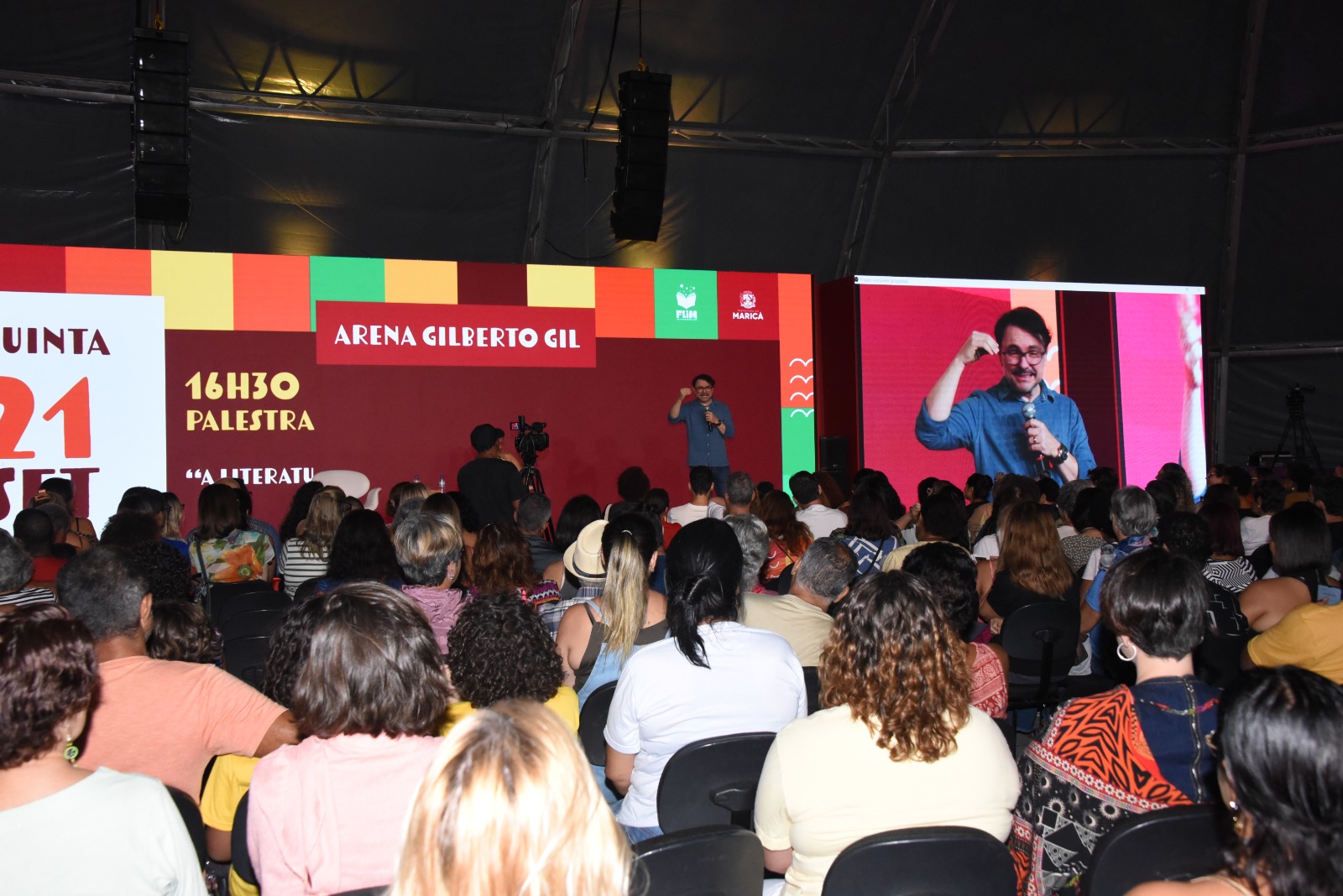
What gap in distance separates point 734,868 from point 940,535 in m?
3.24

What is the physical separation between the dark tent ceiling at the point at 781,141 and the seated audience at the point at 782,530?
616 cm

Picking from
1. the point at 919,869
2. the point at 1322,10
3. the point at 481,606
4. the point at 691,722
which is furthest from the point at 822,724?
the point at 1322,10

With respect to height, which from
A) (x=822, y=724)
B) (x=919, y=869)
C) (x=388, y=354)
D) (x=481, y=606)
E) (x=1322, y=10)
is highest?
(x=1322, y=10)

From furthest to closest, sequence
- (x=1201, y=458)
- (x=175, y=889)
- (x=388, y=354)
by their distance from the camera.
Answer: (x=1201, y=458) → (x=388, y=354) → (x=175, y=889)

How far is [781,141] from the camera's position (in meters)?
11.2

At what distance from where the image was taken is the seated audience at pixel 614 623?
3.08 metres

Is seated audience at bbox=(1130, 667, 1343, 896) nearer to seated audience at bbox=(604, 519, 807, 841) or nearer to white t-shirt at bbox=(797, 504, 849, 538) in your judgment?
seated audience at bbox=(604, 519, 807, 841)

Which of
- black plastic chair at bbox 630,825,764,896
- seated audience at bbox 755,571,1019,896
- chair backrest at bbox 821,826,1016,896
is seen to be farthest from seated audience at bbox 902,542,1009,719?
black plastic chair at bbox 630,825,764,896

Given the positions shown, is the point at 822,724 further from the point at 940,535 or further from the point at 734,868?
the point at 940,535

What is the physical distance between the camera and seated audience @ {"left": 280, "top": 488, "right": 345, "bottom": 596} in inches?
188

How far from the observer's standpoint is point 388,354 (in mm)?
8461

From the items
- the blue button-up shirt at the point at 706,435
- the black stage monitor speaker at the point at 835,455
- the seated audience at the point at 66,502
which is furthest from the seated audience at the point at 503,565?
the black stage monitor speaker at the point at 835,455

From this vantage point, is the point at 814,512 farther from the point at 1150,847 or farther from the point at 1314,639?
the point at 1150,847

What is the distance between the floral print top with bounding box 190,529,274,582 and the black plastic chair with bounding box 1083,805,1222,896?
165 inches
